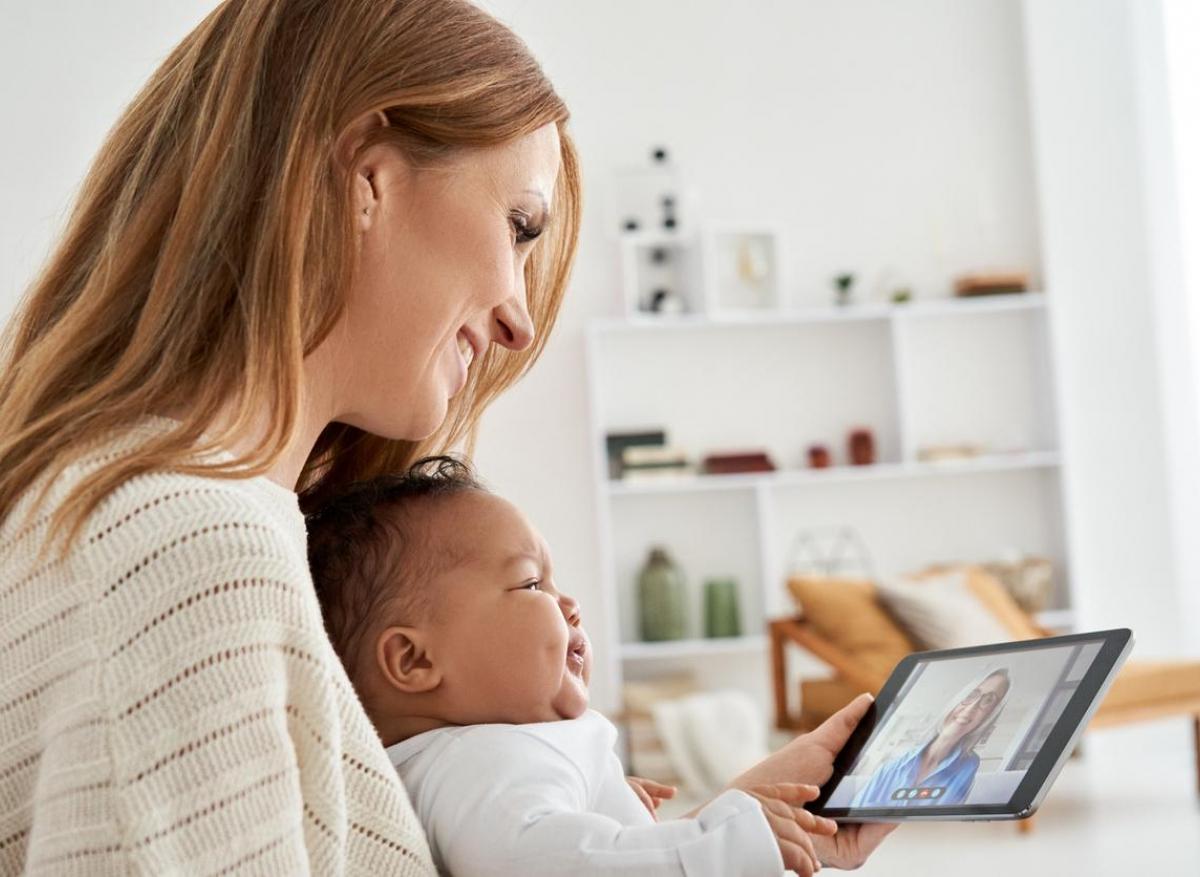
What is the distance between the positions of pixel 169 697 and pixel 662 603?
5710mm


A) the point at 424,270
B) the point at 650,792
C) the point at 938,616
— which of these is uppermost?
the point at 424,270

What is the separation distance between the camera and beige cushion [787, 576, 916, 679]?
18.0ft

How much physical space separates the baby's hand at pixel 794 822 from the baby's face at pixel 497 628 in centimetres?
21

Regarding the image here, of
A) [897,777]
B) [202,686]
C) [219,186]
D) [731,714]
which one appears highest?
[219,186]

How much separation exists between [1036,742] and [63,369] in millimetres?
812

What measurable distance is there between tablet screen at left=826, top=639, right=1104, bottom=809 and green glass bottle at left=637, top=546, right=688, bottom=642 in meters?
5.14

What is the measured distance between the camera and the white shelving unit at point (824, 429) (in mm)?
6902

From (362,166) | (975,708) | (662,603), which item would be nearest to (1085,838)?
(662,603)

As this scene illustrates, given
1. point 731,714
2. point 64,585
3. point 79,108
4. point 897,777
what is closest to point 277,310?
point 64,585

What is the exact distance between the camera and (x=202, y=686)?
3.13 feet

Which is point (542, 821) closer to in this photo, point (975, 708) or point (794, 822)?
point (794, 822)

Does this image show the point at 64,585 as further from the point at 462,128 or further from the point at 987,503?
the point at 987,503

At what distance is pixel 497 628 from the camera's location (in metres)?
1.42

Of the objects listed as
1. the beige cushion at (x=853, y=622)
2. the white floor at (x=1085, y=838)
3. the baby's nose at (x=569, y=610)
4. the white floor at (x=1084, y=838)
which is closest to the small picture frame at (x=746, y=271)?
the beige cushion at (x=853, y=622)
